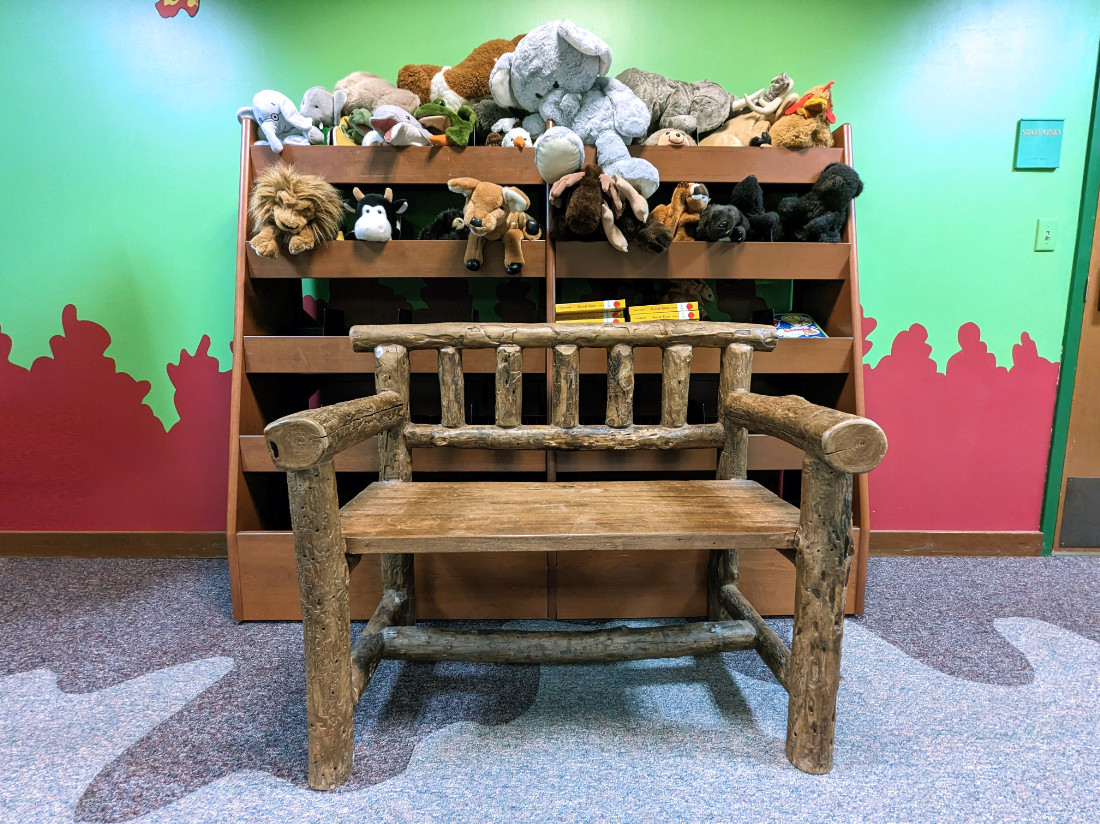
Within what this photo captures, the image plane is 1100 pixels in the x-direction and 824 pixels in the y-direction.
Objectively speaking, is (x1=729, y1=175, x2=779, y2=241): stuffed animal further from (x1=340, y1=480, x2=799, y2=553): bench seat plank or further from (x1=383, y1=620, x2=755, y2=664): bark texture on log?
(x1=383, y1=620, x2=755, y2=664): bark texture on log

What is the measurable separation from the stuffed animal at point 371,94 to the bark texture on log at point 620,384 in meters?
1.02

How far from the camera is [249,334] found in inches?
61.4

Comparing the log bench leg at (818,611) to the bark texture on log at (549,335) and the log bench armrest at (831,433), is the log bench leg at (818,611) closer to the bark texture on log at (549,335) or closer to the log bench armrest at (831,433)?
the log bench armrest at (831,433)

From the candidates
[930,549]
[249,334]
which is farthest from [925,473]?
[249,334]

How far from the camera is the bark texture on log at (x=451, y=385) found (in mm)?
1332

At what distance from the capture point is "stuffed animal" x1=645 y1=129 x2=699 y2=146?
1555 mm

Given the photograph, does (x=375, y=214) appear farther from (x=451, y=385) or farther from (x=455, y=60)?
(x=455, y=60)

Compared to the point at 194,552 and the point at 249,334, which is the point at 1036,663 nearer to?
the point at 249,334

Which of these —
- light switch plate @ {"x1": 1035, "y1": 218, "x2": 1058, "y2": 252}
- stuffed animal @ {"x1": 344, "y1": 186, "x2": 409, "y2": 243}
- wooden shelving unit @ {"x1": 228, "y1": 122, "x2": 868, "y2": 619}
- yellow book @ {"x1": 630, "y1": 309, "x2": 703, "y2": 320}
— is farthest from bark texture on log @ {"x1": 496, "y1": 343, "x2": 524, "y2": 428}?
light switch plate @ {"x1": 1035, "y1": 218, "x2": 1058, "y2": 252}

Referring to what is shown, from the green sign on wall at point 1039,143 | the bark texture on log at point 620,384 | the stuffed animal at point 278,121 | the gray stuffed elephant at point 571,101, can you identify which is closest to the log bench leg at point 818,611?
the bark texture on log at point 620,384

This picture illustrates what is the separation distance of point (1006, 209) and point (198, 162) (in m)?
2.87

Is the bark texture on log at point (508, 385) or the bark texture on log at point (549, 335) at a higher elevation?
the bark texture on log at point (549, 335)

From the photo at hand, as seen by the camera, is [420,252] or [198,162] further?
[198,162]

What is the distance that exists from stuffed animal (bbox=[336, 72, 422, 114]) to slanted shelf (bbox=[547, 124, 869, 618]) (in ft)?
1.96
